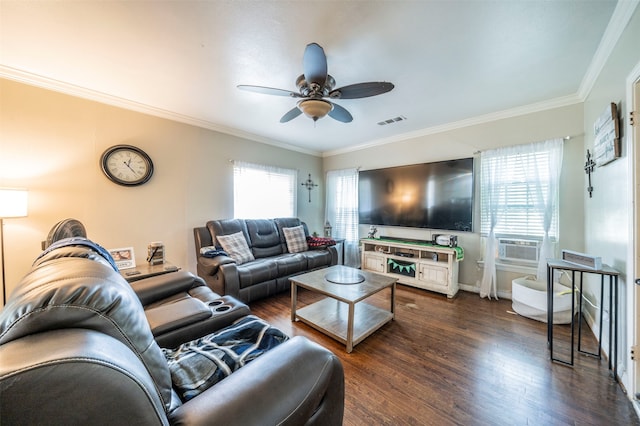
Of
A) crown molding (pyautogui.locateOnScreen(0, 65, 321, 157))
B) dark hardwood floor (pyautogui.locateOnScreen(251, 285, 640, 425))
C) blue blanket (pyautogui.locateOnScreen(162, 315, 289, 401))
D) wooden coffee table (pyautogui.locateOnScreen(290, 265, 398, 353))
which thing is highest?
crown molding (pyautogui.locateOnScreen(0, 65, 321, 157))

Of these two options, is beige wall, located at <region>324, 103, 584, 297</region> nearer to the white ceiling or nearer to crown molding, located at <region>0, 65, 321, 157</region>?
the white ceiling

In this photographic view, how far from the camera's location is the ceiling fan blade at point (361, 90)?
181 cm

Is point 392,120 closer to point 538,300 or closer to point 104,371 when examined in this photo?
point 538,300

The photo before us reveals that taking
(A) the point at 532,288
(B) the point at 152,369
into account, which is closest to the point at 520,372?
(A) the point at 532,288

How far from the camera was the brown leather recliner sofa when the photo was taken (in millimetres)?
406

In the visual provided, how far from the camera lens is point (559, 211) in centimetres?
274

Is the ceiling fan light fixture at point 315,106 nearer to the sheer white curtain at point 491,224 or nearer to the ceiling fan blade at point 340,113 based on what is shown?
the ceiling fan blade at point 340,113

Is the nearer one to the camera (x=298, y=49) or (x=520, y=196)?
(x=298, y=49)

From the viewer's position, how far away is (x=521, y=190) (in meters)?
2.93

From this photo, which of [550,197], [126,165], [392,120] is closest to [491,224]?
[550,197]

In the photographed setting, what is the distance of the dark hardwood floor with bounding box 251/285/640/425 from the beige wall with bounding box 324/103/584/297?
0.97m

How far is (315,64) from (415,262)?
301 centimetres

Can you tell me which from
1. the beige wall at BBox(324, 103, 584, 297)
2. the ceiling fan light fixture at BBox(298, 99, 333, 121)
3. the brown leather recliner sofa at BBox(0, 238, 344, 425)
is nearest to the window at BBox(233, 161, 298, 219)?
the beige wall at BBox(324, 103, 584, 297)

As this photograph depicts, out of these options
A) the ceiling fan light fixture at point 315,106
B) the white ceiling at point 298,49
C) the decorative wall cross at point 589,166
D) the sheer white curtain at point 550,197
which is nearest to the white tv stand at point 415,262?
the sheer white curtain at point 550,197
